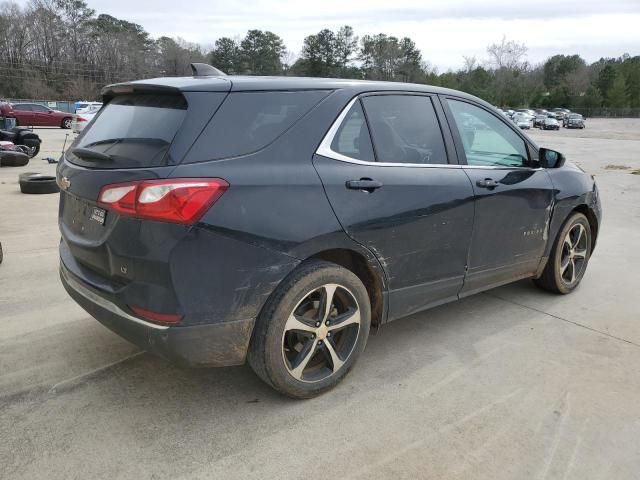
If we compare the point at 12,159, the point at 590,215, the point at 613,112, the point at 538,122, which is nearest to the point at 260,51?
the point at 538,122

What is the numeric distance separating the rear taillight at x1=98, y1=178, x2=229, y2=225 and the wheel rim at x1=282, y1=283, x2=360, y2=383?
2.48 feet

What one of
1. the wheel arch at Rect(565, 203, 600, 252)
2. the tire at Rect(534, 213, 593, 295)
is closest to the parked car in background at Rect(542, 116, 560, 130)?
the wheel arch at Rect(565, 203, 600, 252)

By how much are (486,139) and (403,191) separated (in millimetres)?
1243

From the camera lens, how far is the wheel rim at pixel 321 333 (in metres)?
2.88

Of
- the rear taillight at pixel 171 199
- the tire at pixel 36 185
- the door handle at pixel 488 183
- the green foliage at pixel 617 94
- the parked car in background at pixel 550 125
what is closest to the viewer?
the rear taillight at pixel 171 199

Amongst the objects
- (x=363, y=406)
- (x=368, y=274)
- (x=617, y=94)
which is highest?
(x=617, y=94)

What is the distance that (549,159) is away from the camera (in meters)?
4.39

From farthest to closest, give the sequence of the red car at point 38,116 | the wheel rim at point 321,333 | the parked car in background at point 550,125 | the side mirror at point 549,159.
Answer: the parked car in background at point 550,125 < the red car at point 38,116 < the side mirror at point 549,159 < the wheel rim at point 321,333

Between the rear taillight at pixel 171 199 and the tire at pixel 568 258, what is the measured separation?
3.30 metres

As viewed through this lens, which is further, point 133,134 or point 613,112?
point 613,112

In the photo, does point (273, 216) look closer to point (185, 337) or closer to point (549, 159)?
point (185, 337)

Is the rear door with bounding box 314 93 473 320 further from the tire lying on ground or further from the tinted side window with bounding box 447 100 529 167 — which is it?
the tire lying on ground

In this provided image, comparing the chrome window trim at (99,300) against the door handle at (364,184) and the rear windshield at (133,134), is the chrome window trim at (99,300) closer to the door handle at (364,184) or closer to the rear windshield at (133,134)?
the rear windshield at (133,134)

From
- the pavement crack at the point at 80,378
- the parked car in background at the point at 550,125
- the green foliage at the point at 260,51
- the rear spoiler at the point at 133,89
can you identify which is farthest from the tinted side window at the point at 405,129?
the green foliage at the point at 260,51
